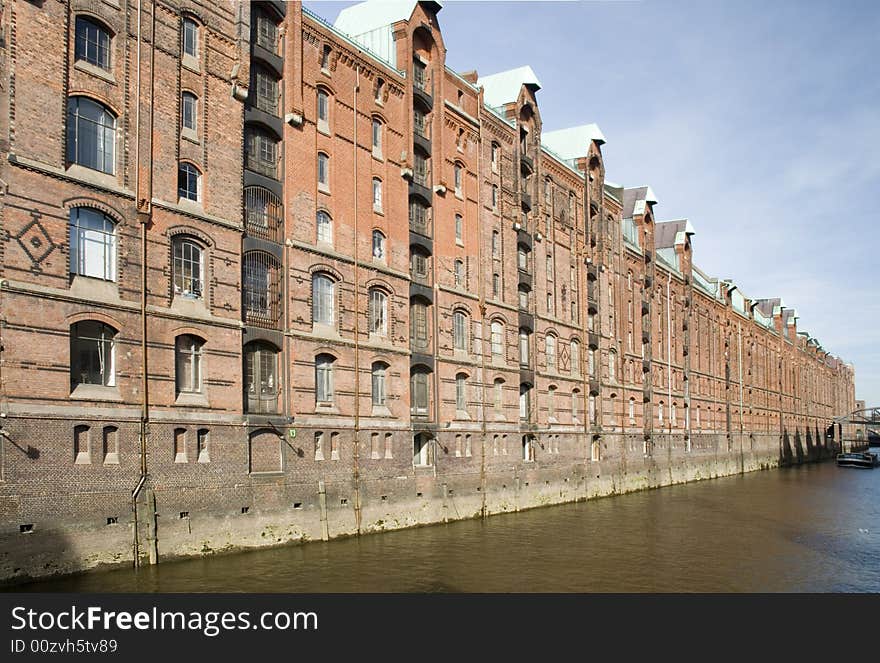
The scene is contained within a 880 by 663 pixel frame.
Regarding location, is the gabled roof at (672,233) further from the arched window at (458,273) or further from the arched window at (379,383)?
the arched window at (379,383)

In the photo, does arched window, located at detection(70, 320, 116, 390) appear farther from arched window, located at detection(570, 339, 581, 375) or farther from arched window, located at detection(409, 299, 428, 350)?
arched window, located at detection(570, 339, 581, 375)

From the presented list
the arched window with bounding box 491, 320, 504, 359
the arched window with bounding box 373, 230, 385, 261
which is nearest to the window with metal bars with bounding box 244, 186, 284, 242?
the arched window with bounding box 373, 230, 385, 261

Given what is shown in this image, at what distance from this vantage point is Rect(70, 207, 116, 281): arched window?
70.2 feet

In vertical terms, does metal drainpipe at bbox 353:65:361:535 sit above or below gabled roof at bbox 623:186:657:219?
below

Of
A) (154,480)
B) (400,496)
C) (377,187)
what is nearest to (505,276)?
(377,187)

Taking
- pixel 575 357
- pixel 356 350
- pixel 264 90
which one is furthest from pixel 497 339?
pixel 264 90

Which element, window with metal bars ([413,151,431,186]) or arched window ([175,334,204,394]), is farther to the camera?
window with metal bars ([413,151,431,186])

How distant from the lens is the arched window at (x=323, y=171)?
98.2 feet

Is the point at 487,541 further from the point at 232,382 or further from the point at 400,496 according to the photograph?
the point at 232,382

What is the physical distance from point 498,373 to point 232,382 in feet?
58.0

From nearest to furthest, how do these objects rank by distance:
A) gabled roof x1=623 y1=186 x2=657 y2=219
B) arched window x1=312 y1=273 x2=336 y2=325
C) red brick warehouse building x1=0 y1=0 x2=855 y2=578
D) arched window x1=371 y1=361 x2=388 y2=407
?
red brick warehouse building x1=0 y1=0 x2=855 y2=578 < arched window x1=312 y1=273 x2=336 y2=325 < arched window x1=371 y1=361 x2=388 y2=407 < gabled roof x1=623 y1=186 x2=657 y2=219

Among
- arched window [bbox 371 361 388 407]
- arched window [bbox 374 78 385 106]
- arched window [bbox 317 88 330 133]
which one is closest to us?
arched window [bbox 317 88 330 133]

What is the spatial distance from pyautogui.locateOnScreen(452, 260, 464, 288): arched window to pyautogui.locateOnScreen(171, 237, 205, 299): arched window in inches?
589

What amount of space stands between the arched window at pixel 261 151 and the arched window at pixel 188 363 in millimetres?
6246
